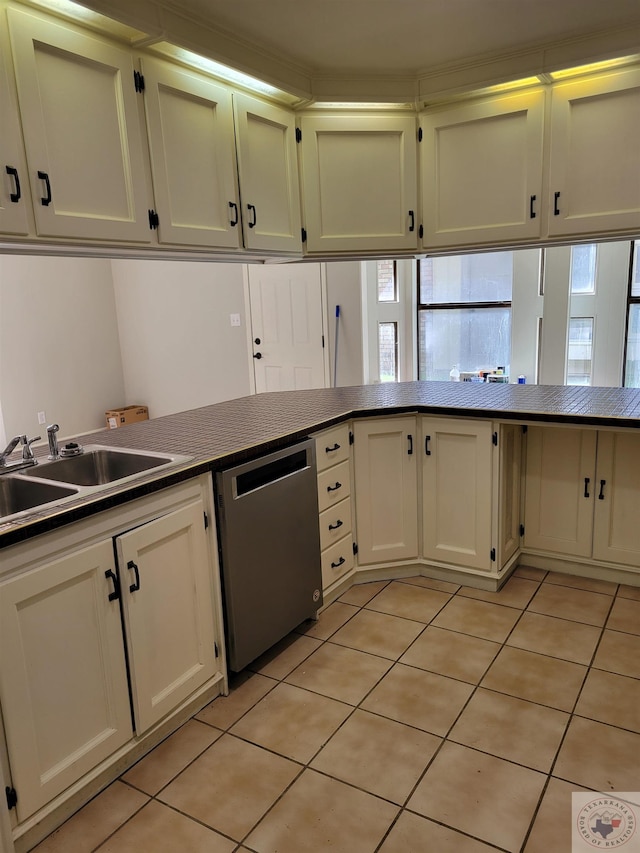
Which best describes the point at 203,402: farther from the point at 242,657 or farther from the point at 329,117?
the point at 242,657

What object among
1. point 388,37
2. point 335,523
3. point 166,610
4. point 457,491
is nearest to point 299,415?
point 335,523

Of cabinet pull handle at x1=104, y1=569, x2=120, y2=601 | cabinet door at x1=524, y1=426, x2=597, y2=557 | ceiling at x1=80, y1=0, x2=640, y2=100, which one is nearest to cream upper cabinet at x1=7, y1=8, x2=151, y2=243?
ceiling at x1=80, y1=0, x2=640, y2=100

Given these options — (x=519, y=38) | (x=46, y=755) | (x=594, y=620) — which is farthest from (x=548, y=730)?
(x=519, y=38)

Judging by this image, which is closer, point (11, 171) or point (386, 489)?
point (11, 171)

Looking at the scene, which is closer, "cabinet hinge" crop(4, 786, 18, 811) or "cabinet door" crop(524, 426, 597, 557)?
"cabinet hinge" crop(4, 786, 18, 811)

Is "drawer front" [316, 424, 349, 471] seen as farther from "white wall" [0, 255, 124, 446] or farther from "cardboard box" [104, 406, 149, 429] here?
"cardboard box" [104, 406, 149, 429]

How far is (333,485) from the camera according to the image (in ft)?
8.93

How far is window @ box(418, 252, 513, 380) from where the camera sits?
15.7ft

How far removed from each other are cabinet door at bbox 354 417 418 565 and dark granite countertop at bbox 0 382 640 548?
11 cm

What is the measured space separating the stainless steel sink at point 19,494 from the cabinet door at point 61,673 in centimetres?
34

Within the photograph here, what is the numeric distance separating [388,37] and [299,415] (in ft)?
5.19

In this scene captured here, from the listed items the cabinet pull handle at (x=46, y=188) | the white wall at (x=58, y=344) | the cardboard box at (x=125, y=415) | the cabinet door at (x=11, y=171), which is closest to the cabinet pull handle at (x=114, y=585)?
the cabinet door at (x=11, y=171)

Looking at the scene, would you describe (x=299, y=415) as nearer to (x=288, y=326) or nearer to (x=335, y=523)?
(x=335, y=523)

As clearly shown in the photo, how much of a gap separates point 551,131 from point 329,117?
1020 millimetres
